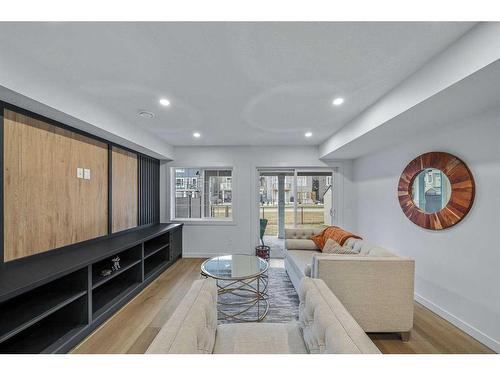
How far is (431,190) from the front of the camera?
2672 millimetres

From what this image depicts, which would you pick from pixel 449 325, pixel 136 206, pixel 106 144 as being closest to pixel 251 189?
pixel 136 206

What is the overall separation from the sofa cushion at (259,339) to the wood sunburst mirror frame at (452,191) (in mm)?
2106

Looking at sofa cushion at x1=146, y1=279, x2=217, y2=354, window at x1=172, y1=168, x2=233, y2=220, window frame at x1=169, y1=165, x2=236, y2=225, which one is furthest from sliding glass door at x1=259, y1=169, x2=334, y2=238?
sofa cushion at x1=146, y1=279, x2=217, y2=354

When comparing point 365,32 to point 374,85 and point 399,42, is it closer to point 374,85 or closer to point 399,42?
point 399,42

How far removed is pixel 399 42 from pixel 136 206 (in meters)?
4.09

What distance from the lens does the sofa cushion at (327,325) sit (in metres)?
0.88

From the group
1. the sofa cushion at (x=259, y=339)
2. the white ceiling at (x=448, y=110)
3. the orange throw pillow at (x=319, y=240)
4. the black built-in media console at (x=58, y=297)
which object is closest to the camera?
the sofa cushion at (x=259, y=339)

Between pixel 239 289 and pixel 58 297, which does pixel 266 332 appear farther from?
pixel 58 297

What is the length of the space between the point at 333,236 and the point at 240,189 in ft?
6.99

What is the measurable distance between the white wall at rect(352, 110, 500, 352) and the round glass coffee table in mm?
1930

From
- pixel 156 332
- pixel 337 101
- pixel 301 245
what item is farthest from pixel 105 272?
pixel 337 101

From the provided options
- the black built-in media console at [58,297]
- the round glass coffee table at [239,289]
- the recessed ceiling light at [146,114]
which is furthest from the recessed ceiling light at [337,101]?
the black built-in media console at [58,297]

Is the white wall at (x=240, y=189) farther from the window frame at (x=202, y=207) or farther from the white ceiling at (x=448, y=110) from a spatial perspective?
the white ceiling at (x=448, y=110)

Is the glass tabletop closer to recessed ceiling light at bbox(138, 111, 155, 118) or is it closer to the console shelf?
the console shelf
